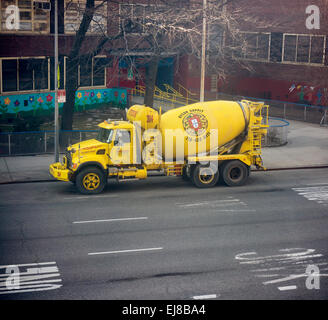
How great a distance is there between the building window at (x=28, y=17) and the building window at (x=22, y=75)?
6.70ft

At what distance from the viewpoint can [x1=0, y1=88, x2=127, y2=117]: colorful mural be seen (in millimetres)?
36906

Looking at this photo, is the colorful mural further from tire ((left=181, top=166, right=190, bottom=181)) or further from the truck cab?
tire ((left=181, top=166, right=190, bottom=181))

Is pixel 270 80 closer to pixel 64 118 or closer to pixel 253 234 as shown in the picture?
pixel 64 118

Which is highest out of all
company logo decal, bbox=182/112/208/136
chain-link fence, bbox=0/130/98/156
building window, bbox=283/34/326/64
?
building window, bbox=283/34/326/64

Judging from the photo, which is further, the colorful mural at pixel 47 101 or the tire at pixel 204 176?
the colorful mural at pixel 47 101

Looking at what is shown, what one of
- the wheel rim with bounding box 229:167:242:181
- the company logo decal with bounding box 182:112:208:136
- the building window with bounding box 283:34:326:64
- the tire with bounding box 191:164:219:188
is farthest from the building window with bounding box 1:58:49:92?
the building window with bounding box 283:34:326:64

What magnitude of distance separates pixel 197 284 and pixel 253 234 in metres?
4.26

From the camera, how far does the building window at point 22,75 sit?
37.0 m

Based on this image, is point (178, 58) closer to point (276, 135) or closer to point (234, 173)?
point (276, 135)

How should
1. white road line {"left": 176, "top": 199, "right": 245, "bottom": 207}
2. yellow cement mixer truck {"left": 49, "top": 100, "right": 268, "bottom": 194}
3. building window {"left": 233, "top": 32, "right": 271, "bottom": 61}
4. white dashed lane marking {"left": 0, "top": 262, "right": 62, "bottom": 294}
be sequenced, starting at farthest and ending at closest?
1. building window {"left": 233, "top": 32, "right": 271, "bottom": 61}
2. yellow cement mixer truck {"left": 49, "top": 100, "right": 268, "bottom": 194}
3. white road line {"left": 176, "top": 199, "right": 245, "bottom": 207}
4. white dashed lane marking {"left": 0, "top": 262, "right": 62, "bottom": 294}

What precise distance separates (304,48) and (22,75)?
21472mm

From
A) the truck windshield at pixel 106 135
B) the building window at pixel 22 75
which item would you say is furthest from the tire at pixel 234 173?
the building window at pixel 22 75

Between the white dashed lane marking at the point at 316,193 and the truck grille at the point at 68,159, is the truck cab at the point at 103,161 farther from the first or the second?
the white dashed lane marking at the point at 316,193

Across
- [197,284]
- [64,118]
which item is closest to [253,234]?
[197,284]
